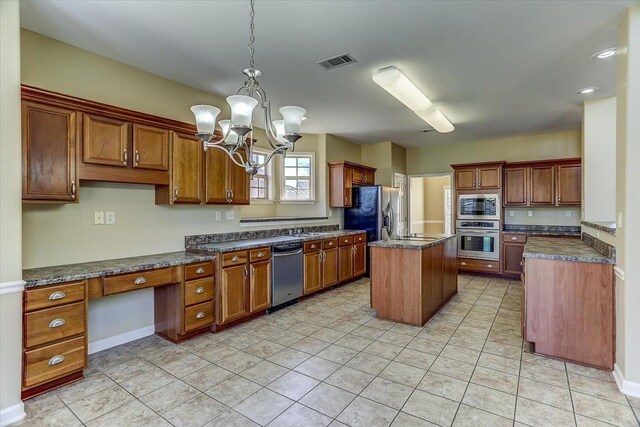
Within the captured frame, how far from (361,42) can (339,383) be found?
2.78m

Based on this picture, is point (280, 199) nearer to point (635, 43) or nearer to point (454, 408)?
point (454, 408)

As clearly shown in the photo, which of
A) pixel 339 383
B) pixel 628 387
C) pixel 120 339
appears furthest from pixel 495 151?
pixel 120 339

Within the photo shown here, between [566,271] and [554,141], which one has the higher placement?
[554,141]

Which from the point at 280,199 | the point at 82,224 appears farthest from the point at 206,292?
the point at 280,199

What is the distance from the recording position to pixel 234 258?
356cm

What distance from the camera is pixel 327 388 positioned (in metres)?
2.38

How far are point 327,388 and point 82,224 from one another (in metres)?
2.55

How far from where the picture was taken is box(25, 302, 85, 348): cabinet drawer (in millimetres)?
2234

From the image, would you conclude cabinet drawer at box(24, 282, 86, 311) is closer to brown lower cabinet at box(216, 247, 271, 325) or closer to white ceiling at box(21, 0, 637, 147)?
brown lower cabinet at box(216, 247, 271, 325)

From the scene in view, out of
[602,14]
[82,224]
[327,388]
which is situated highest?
[602,14]

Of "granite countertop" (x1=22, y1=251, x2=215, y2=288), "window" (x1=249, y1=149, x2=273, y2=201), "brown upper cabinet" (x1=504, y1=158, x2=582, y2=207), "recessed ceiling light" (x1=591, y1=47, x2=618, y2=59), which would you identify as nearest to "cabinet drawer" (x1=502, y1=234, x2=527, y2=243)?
"brown upper cabinet" (x1=504, y1=158, x2=582, y2=207)

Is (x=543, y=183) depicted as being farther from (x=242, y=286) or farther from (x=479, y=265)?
(x=242, y=286)

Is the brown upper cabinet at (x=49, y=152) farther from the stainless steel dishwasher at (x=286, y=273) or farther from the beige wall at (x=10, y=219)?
the stainless steel dishwasher at (x=286, y=273)

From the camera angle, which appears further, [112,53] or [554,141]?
[554,141]
